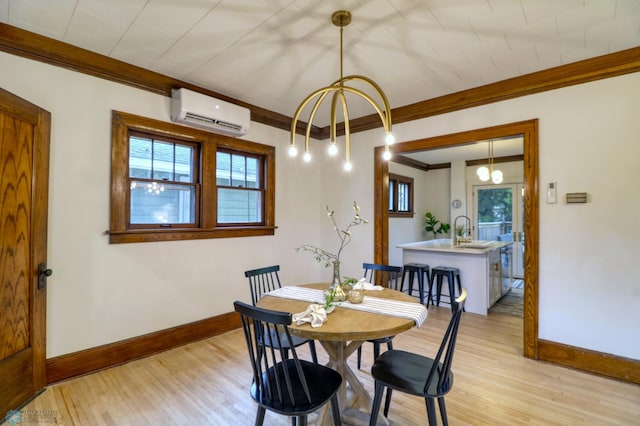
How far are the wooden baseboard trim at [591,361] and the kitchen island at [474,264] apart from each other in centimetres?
135

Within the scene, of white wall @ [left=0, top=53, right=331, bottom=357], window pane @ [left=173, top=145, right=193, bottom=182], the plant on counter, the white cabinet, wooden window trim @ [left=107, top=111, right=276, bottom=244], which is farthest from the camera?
the plant on counter

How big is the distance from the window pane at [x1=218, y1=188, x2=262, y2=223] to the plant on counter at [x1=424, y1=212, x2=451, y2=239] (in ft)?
16.6

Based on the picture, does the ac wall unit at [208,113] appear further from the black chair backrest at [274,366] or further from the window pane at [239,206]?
the black chair backrest at [274,366]

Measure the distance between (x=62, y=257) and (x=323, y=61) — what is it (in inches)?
109

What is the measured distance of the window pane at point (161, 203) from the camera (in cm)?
302

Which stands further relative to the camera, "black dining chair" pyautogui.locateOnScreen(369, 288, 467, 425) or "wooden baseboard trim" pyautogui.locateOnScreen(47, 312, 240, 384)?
"wooden baseboard trim" pyautogui.locateOnScreen(47, 312, 240, 384)

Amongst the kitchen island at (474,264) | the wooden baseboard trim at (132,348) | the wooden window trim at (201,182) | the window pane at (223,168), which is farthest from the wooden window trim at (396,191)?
the wooden baseboard trim at (132,348)

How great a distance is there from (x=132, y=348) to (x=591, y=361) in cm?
414

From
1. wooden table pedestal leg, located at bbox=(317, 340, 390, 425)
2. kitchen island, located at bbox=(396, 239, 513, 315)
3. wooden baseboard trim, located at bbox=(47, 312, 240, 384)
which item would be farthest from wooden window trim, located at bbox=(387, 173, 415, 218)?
wooden table pedestal leg, located at bbox=(317, 340, 390, 425)

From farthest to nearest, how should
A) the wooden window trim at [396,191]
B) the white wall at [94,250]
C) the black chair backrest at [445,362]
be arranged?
1. the wooden window trim at [396,191]
2. the white wall at [94,250]
3. the black chair backrest at [445,362]

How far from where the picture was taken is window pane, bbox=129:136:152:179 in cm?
298

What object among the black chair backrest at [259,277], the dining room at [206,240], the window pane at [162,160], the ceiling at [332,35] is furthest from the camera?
the window pane at [162,160]

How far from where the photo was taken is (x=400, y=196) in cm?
717

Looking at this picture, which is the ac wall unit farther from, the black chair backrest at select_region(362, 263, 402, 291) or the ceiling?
the black chair backrest at select_region(362, 263, 402, 291)
